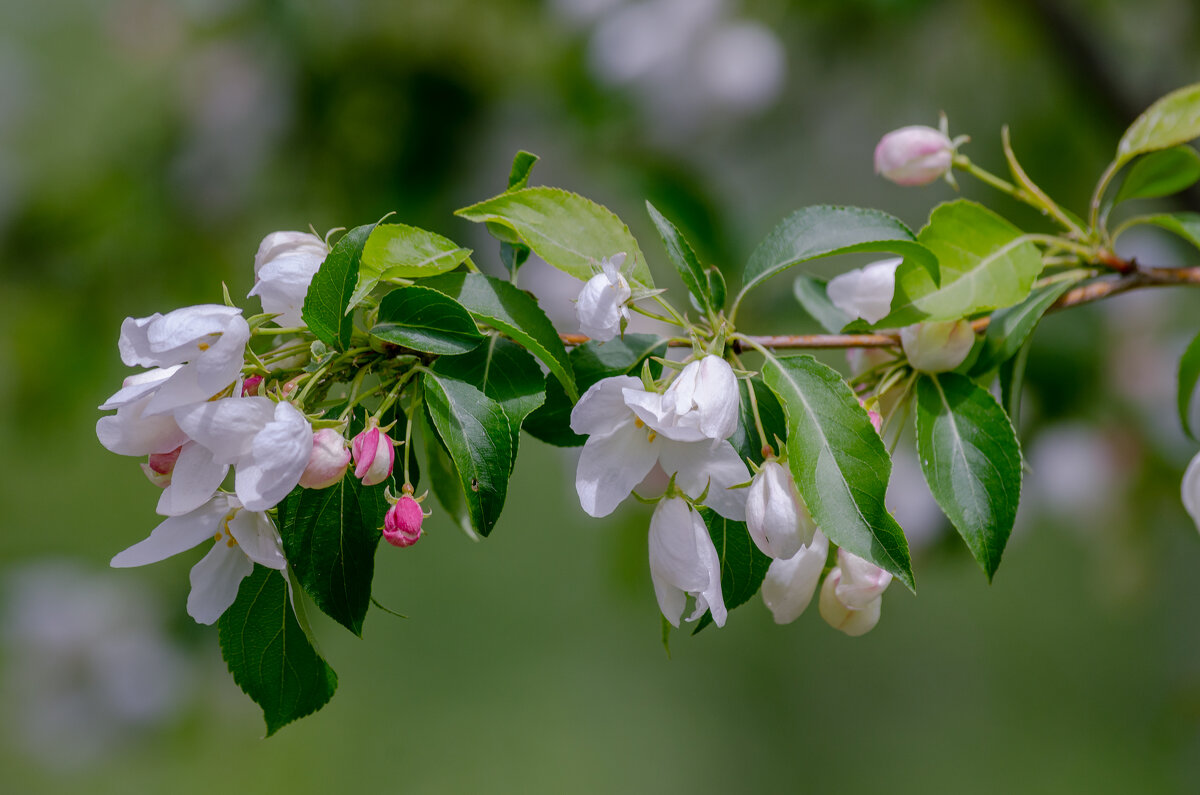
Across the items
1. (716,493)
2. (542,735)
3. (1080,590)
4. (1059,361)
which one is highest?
(716,493)

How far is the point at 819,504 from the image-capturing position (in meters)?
0.28

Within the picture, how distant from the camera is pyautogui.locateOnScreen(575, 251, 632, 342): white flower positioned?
0.95 feet

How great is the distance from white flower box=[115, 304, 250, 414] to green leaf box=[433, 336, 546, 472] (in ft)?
0.23

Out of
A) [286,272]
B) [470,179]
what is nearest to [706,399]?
[286,272]

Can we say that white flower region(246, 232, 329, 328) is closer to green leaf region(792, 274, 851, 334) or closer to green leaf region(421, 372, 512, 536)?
green leaf region(421, 372, 512, 536)

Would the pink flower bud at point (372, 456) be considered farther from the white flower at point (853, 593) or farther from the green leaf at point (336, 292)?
the white flower at point (853, 593)

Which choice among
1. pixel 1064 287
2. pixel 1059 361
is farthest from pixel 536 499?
pixel 1064 287

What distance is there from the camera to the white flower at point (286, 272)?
30 centimetres

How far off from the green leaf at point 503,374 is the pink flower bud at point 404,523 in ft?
0.14

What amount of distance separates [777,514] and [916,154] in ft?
0.64

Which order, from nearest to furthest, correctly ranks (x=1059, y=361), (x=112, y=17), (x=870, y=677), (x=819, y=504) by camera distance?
1. (x=819, y=504)
2. (x=1059, y=361)
3. (x=112, y=17)
4. (x=870, y=677)

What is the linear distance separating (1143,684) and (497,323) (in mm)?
2802

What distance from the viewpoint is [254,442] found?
0.26 metres

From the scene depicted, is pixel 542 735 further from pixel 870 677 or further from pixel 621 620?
pixel 870 677
